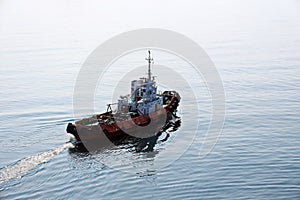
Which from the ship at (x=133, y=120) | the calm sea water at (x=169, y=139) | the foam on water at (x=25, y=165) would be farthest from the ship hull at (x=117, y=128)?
the foam on water at (x=25, y=165)

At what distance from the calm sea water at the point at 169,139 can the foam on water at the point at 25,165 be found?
0.11 meters

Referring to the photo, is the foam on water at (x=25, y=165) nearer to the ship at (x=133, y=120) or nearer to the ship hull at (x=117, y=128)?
the ship hull at (x=117, y=128)

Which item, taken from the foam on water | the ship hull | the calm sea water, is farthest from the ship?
the foam on water

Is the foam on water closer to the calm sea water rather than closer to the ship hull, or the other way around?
the calm sea water

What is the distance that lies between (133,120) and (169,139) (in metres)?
5.97

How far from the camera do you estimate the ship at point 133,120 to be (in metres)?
49.8

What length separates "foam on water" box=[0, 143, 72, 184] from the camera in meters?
40.1

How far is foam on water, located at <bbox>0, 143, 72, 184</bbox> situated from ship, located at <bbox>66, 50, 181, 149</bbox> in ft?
12.8

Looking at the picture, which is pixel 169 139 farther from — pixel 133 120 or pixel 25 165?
pixel 25 165

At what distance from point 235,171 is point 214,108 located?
22.9 m

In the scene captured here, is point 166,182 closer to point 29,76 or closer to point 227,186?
point 227,186

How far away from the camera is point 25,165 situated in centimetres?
4253

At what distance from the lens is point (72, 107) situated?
63094 mm

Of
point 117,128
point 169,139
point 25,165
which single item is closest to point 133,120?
point 117,128
